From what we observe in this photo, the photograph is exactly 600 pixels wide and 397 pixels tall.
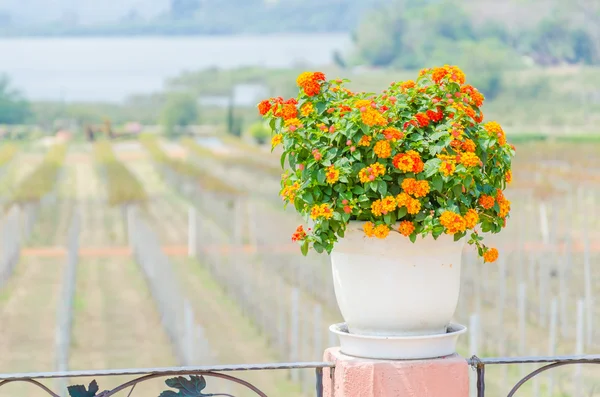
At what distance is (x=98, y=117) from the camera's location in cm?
7206

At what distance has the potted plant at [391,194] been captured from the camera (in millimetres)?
2889

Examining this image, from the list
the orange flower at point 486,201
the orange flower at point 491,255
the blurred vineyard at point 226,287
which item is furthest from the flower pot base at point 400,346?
the blurred vineyard at point 226,287

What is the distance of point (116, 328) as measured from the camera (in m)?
18.6

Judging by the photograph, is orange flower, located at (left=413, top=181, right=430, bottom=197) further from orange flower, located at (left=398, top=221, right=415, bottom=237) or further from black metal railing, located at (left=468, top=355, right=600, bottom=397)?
black metal railing, located at (left=468, top=355, right=600, bottom=397)

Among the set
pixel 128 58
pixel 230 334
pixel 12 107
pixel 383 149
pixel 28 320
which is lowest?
pixel 230 334

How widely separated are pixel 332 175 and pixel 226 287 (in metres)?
18.3

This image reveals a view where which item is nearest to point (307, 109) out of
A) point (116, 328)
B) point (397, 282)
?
point (397, 282)

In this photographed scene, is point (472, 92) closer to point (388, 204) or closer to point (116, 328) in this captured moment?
point (388, 204)

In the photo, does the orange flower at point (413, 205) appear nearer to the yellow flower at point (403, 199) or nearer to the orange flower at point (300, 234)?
the yellow flower at point (403, 199)

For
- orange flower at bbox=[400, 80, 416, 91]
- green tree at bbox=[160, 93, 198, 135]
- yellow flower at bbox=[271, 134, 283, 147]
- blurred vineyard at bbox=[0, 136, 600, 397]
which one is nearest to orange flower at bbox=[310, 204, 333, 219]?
yellow flower at bbox=[271, 134, 283, 147]

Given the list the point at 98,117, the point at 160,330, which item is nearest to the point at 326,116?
the point at 160,330

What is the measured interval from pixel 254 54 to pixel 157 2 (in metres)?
22.4

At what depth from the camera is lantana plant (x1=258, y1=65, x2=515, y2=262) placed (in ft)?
9.46

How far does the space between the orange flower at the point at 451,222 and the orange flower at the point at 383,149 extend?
0.69 feet
